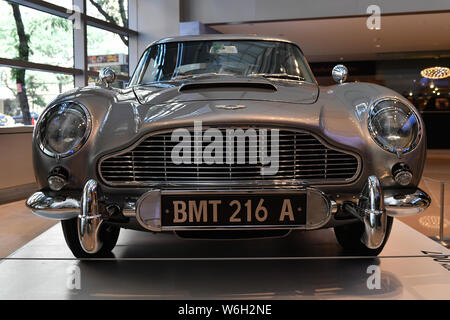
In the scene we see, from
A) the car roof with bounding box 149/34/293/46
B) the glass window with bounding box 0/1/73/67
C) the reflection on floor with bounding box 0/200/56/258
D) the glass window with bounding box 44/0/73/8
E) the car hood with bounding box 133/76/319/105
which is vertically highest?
the glass window with bounding box 44/0/73/8

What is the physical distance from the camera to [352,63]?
12578 millimetres

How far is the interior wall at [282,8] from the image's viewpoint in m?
7.26

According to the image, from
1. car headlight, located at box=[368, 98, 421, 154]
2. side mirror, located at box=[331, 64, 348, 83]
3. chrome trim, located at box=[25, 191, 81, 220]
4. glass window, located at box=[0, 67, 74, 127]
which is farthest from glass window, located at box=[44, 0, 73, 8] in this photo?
car headlight, located at box=[368, 98, 421, 154]

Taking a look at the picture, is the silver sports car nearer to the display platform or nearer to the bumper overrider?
the bumper overrider

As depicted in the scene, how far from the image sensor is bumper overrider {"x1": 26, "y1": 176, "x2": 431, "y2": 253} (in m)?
1.63

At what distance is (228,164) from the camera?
1706 mm

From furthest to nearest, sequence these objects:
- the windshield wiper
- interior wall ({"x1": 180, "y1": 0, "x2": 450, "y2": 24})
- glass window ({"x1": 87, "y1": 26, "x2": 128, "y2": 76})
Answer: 1. interior wall ({"x1": 180, "y1": 0, "x2": 450, "y2": 24})
2. glass window ({"x1": 87, "y1": 26, "x2": 128, "y2": 76})
3. the windshield wiper

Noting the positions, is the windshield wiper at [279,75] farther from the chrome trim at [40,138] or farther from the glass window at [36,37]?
the glass window at [36,37]

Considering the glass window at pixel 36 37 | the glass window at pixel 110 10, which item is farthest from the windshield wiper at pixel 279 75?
the glass window at pixel 110 10

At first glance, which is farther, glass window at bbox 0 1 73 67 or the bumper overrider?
glass window at bbox 0 1 73 67

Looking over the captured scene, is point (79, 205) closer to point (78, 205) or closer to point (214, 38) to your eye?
point (78, 205)
